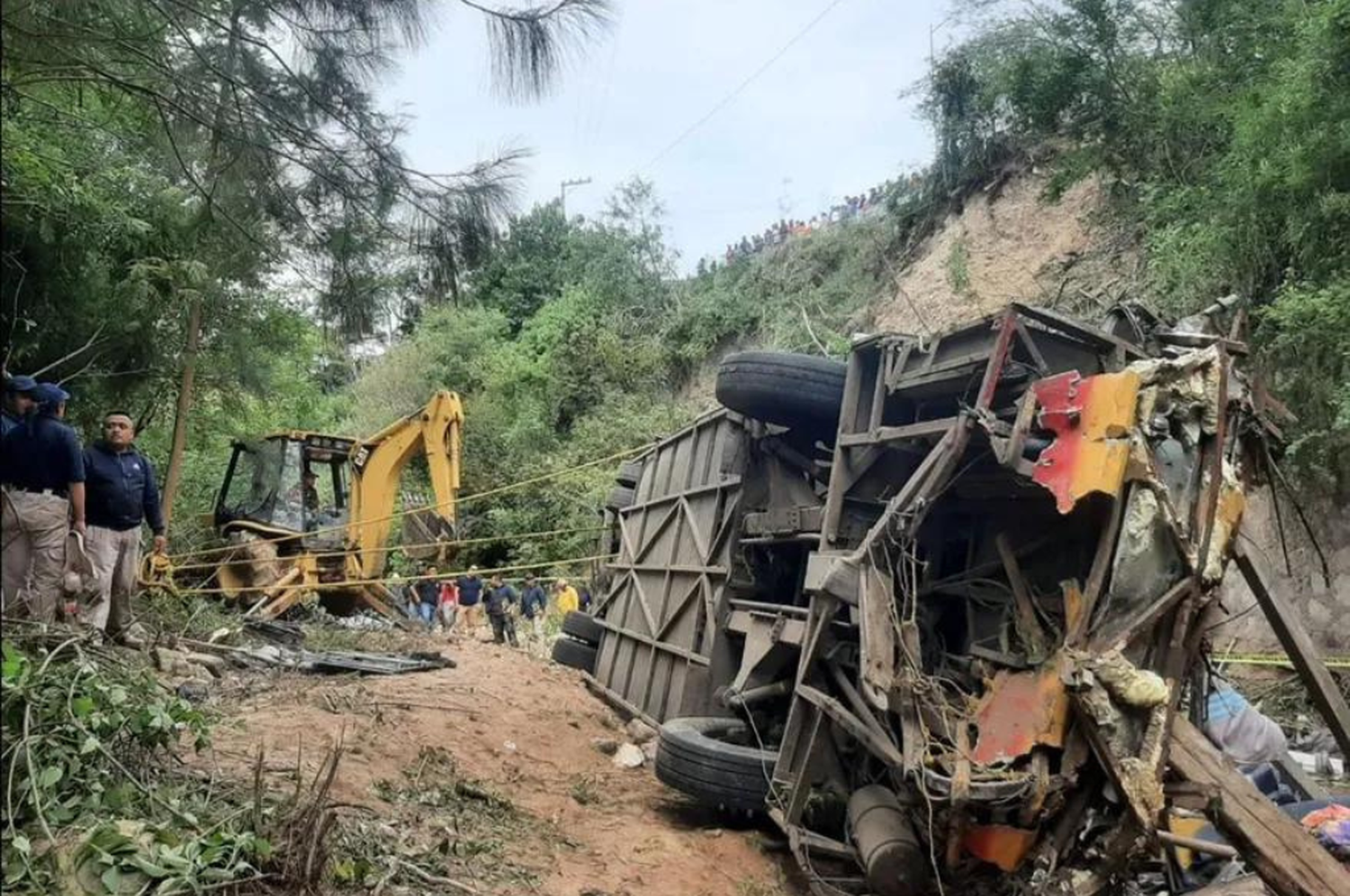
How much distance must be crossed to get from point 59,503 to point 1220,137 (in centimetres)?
1226

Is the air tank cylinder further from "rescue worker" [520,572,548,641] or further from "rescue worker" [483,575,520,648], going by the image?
"rescue worker" [520,572,548,641]

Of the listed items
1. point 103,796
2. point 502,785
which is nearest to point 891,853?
point 502,785

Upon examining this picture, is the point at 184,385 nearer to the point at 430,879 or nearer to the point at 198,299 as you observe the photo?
the point at 198,299

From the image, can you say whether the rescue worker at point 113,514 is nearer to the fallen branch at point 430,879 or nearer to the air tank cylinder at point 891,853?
the fallen branch at point 430,879

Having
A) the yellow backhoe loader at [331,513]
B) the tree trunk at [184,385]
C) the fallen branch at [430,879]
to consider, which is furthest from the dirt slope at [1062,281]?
the fallen branch at [430,879]

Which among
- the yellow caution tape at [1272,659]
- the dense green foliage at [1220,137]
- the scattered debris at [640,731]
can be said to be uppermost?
the dense green foliage at [1220,137]

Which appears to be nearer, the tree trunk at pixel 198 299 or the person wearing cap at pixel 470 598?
the tree trunk at pixel 198 299

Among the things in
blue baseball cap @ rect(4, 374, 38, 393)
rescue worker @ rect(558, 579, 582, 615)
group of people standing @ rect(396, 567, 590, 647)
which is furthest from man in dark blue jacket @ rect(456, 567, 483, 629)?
blue baseball cap @ rect(4, 374, 38, 393)

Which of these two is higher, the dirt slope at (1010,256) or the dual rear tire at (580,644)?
the dirt slope at (1010,256)

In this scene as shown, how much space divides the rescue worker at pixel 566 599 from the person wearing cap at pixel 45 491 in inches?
438

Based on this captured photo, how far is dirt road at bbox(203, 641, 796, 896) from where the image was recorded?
4.62m

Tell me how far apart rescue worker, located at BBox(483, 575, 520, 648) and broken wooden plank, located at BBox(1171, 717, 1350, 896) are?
491 inches

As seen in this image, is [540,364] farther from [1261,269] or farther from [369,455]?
[1261,269]

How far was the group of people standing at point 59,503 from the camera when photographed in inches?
210
